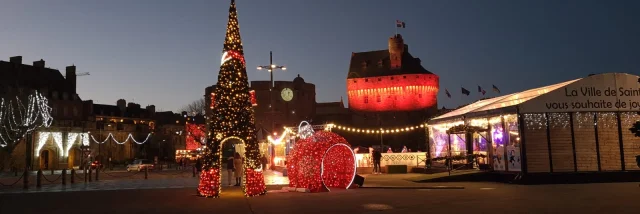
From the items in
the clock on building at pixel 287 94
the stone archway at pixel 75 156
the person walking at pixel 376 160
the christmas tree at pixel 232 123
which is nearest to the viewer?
the christmas tree at pixel 232 123

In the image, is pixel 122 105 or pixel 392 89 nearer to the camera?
pixel 392 89

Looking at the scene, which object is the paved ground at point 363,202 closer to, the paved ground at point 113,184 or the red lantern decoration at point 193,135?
the paved ground at point 113,184

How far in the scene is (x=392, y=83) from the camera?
8375 cm

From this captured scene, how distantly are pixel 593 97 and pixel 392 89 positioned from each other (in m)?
61.8

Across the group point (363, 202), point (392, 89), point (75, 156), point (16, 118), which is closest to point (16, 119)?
point (16, 118)

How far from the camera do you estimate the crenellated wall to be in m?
82.9

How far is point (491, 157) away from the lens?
24.1m

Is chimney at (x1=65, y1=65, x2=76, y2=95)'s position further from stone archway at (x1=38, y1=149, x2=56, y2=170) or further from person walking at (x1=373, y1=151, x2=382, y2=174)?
person walking at (x1=373, y1=151, x2=382, y2=174)

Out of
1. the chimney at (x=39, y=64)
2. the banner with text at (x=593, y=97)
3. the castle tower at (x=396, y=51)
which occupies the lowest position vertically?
the banner with text at (x=593, y=97)

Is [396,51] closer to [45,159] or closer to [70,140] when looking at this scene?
[70,140]

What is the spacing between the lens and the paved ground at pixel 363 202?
12.9 meters

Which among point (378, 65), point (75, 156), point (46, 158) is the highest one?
point (378, 65)

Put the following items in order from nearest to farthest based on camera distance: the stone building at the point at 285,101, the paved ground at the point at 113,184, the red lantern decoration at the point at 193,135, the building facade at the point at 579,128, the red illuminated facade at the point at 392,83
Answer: the building facade at the point at 579,128 → the paved ground at the point at 113,184 → the red lantern decoration at the point at 193,135 → the red illuminated facade at the point at 392,83 → the stone building at the point at 285,101

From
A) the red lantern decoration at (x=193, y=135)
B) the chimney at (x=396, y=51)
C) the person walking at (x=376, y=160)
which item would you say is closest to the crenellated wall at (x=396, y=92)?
the chimney at (x=396, y=51)
